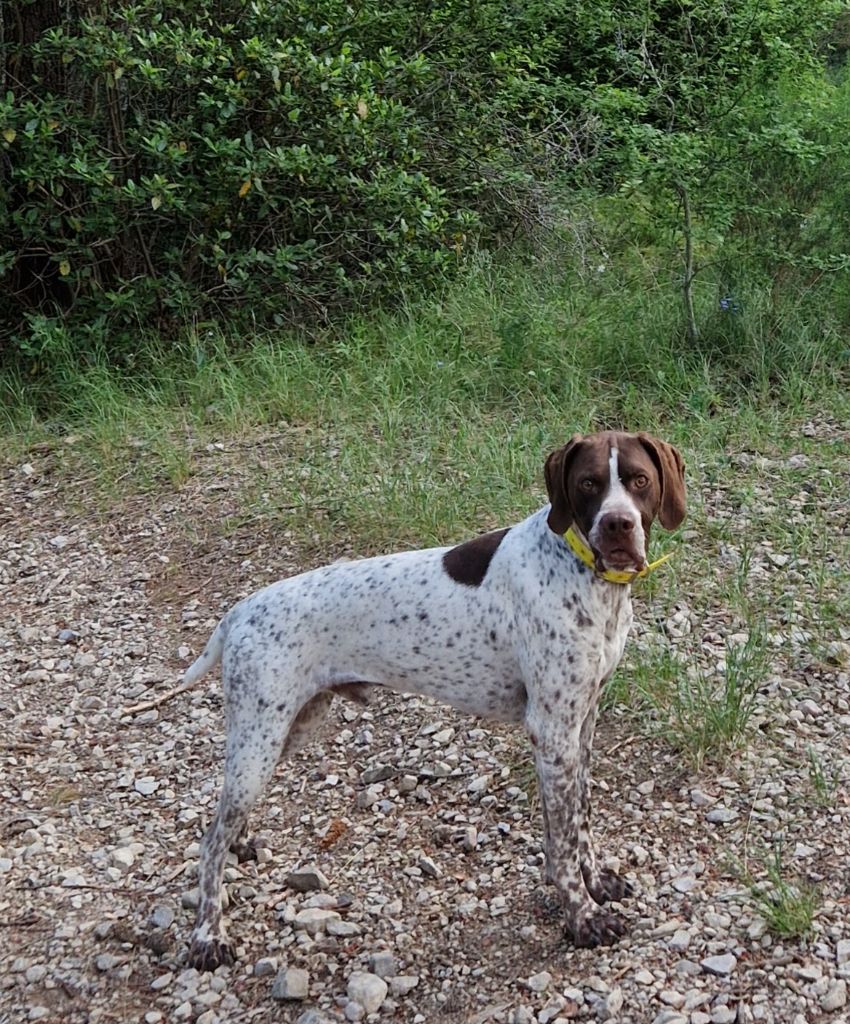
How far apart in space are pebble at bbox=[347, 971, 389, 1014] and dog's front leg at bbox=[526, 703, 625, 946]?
0.54m

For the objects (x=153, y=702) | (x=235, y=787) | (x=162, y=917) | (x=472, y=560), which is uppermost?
(x=472, y=560)

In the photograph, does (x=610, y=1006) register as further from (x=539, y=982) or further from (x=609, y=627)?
(x=609, y=627)

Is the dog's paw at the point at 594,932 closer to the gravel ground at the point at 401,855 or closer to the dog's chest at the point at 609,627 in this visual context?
the gravel ground at the point at 401,855

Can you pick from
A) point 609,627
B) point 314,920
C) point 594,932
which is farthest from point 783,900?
point 314,920

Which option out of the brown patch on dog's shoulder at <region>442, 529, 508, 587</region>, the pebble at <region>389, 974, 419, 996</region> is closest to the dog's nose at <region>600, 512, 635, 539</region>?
the brown patch on dog's shoulder at <region>442, 529, 508, 587</region>

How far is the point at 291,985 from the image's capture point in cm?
350

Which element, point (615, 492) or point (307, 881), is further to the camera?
point (307, 881)

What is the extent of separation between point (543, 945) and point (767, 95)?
18.3ft

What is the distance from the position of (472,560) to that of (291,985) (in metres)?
1.30

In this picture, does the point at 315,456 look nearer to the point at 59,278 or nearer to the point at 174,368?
the point at 174,368

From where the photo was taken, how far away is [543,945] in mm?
3527

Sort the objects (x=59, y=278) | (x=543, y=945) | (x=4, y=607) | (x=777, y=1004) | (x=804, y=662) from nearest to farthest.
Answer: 1. (x=777, y=1004)
2. (x=543, y=945)
3. (x=804, y=662)
4. (x=4, y=607)
5. (x=59, y=278)

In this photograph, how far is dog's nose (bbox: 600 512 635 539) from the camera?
10.7ft

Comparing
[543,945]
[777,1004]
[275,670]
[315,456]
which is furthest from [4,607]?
[777,1004]
